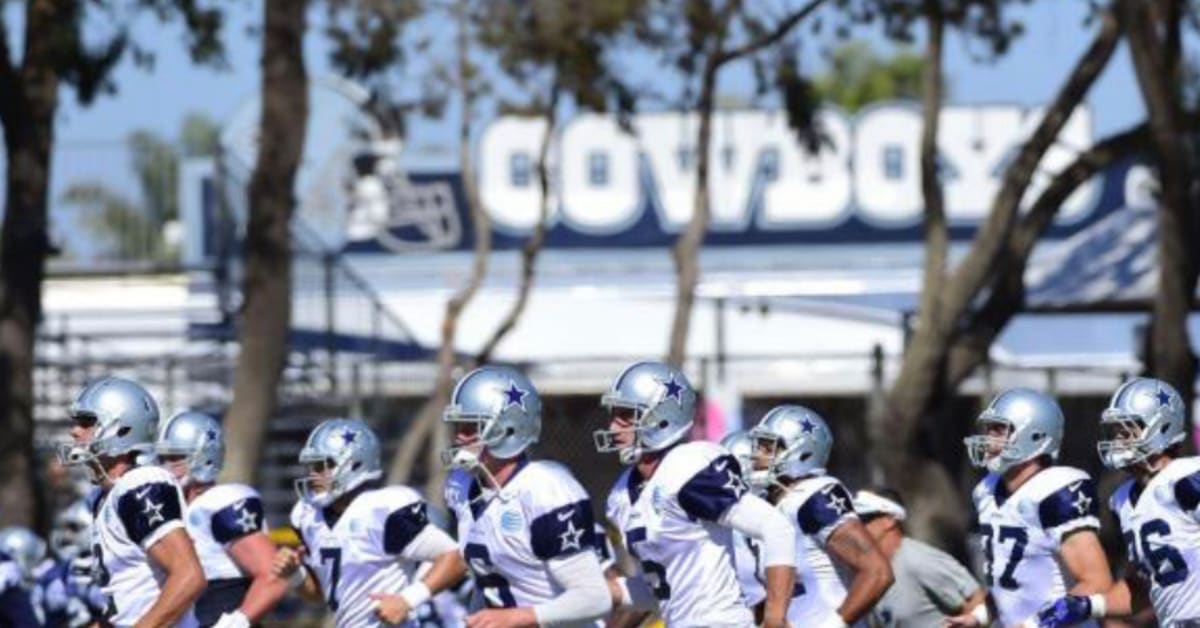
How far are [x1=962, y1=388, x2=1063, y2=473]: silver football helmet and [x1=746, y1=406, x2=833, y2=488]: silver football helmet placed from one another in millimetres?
800

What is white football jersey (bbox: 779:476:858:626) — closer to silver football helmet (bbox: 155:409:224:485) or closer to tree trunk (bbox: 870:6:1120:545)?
silver football helmet (bbox: 155:409:224:485)

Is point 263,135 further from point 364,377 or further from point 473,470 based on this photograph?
point 473,470

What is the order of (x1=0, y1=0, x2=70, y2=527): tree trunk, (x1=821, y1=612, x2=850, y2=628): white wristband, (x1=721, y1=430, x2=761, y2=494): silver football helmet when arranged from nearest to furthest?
(x1=821, y1=612, x2=850, y2=628): white wristband → (x1=721, y1=430, x2=761, y2=494): silver football helmet → (x1=0, y1=0, x2=70, y2=527): tree trunk

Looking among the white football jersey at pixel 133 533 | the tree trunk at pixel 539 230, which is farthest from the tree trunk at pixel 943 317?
the white football jersey at pixel 133 533

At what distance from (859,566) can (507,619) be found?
1871mm

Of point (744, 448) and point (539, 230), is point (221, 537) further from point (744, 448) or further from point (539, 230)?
point (539, 230)

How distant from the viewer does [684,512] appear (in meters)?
11.2

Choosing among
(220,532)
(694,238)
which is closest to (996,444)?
(220,532)

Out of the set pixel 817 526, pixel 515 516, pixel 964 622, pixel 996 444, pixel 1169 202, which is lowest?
pixel 964 622

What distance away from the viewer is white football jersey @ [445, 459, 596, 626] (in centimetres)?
1103

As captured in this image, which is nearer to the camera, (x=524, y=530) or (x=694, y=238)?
(x=524, y=530)

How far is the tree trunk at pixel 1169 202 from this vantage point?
2262cm

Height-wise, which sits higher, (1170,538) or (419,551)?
(1170,538)

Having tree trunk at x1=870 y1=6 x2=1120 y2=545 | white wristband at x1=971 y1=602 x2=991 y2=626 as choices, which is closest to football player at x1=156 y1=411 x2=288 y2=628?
white wristband at x1=971 y1=602 x2=991 y2=626
